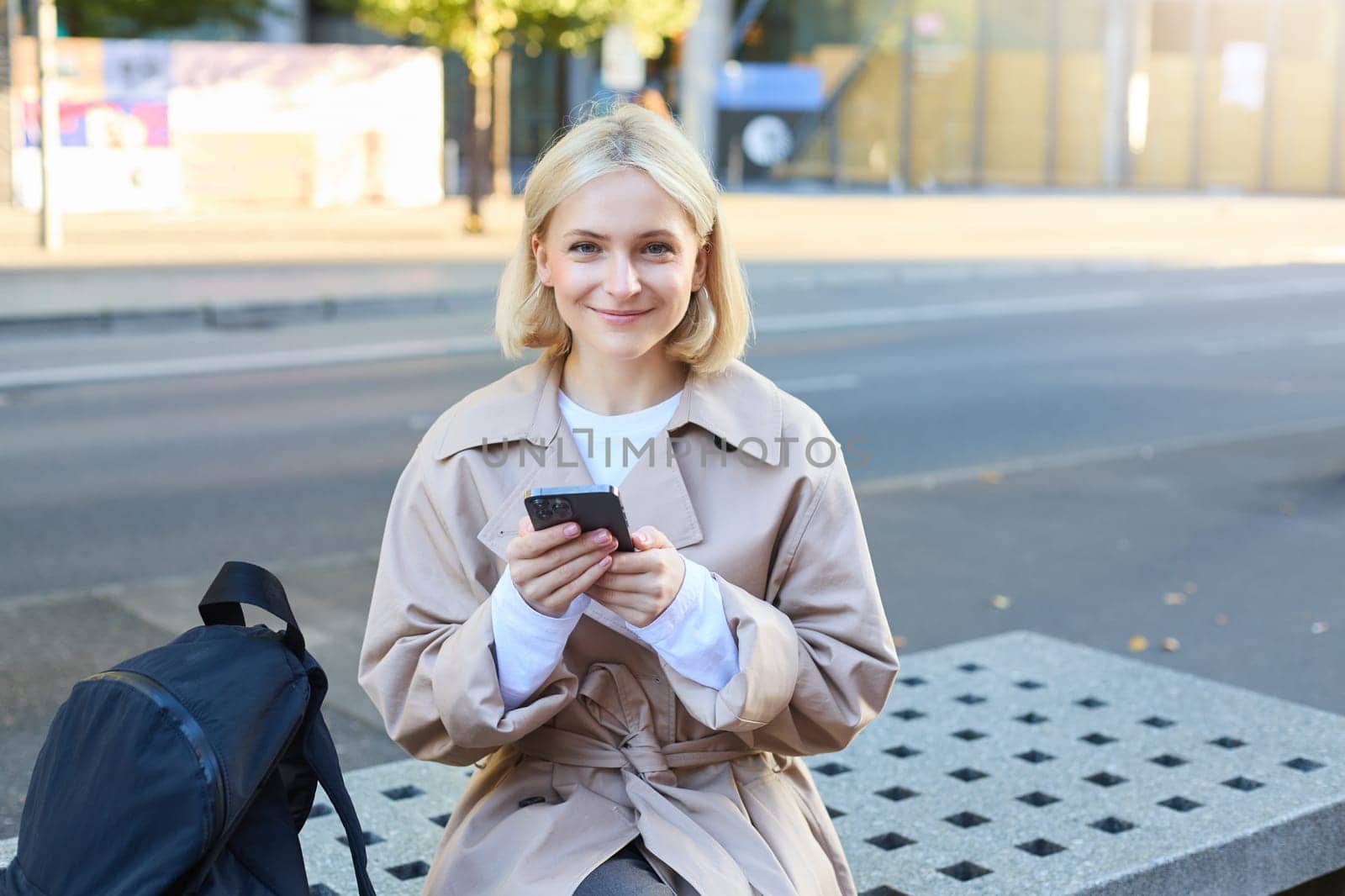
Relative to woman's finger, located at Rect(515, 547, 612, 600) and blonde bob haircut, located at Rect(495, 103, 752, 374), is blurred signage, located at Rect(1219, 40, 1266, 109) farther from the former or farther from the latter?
woman's finger, located at Rect(515, 547, 612, 600)

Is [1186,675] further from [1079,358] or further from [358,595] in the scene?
[1079,358]

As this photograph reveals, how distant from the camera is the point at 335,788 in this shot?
2309mm

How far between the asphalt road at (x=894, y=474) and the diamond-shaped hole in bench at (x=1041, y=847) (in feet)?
6.26

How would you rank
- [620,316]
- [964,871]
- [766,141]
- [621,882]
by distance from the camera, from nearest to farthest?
1. [621,882]
2. [620,316]
3. [964,871]
4. [766,141]

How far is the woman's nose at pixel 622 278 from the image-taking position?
2.62m

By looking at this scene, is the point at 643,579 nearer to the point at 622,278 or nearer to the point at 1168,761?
the point at 622,278

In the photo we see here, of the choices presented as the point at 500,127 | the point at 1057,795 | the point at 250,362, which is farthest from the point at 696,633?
the point at 500,127

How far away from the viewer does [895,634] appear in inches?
231

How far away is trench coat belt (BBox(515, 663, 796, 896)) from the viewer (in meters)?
2.45

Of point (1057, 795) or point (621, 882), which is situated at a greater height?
point (621, 882)

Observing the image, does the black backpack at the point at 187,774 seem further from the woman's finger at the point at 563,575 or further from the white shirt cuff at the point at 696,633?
the white shirt cuff at the point at 696,633

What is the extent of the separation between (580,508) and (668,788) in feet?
1.92

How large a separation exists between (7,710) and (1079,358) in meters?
10.8

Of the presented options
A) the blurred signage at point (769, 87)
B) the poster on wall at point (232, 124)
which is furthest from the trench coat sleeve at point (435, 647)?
the blurred signage at point (769, 87)
